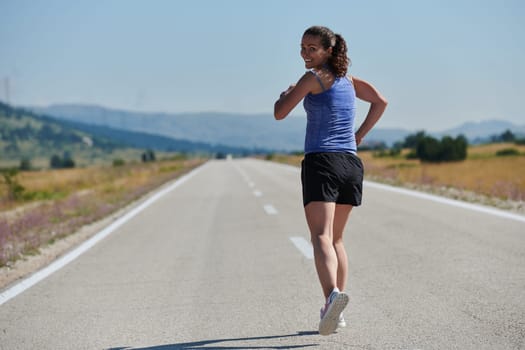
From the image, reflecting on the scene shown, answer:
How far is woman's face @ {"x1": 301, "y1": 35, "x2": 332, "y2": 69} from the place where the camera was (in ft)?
A: 13.9

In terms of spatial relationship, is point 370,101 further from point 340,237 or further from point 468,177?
point 468,177

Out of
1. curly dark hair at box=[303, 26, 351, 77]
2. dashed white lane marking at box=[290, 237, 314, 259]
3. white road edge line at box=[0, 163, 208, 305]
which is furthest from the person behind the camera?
dashed white lane marking at box=[290, 237, 314, 259]

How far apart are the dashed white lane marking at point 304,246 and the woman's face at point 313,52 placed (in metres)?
4.10

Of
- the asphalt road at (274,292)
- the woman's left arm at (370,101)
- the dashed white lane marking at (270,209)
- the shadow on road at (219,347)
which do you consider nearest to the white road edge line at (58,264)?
the asphalt road at (274,292)

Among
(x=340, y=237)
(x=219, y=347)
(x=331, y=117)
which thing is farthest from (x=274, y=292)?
(x=331, y=117)

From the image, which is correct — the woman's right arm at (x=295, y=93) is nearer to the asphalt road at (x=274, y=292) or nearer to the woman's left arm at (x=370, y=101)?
the woman's left arm at (x=370, y=101)

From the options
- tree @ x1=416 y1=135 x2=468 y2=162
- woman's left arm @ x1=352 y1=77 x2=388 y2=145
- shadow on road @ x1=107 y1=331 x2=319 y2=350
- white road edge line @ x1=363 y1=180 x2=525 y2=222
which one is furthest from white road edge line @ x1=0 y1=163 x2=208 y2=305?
tree @ x1=416 y1=135 x2=468 y2=162

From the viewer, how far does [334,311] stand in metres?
4.15

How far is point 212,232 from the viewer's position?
1084 cm

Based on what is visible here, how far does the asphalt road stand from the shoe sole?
234 millimetres

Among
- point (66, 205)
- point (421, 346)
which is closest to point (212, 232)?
point (421, 346)

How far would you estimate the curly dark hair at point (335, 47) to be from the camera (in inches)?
167

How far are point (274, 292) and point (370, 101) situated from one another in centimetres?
216

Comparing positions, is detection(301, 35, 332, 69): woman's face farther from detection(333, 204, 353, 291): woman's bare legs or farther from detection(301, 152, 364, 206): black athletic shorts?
detection(333, 204, 353, 291): woman's bare legs
